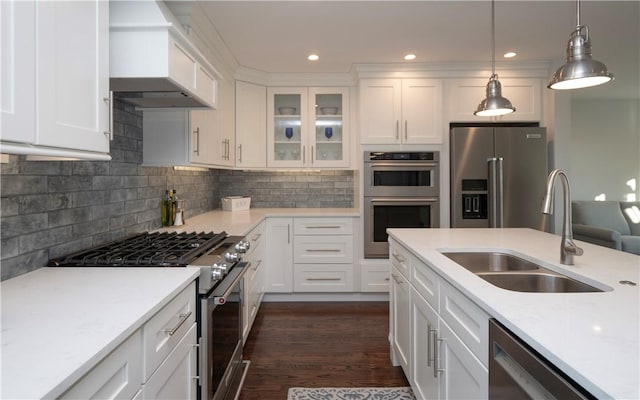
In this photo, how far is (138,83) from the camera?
171cm

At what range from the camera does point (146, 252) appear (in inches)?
68.3

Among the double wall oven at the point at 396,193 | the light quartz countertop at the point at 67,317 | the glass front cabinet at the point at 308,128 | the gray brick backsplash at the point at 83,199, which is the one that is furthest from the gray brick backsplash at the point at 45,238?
the double wall oven at the point at 396,193

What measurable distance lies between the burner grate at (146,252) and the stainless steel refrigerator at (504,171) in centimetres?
261

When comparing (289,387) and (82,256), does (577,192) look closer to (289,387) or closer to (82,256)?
(289,387)

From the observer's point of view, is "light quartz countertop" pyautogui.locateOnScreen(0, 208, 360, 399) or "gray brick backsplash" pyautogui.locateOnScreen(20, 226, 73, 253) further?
"gray brick backsplash" pyautogui.locateOnScreen(20, 226, 73, 253)

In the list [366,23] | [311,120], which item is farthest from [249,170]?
[366,23]

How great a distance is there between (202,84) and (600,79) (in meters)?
1.92

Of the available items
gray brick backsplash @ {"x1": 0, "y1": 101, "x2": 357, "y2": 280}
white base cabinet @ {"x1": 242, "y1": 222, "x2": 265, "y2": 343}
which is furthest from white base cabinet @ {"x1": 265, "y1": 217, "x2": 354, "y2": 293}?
gray brick backsplash @ {"x1": 0, "y1": 101, "x2": 357, "y2": 280}

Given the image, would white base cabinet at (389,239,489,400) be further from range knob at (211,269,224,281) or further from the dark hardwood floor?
range knob at (211,269,224,281)

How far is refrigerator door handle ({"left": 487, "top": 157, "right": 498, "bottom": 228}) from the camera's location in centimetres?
366

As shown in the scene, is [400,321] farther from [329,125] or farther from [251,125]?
[251,125]

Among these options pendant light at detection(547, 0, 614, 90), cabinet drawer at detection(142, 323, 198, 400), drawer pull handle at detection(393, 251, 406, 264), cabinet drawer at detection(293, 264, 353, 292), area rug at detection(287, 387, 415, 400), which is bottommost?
area rug at detection(287, 387, 415, 400)

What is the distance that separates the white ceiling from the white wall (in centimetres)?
242

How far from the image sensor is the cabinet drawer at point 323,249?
387 centimetres
